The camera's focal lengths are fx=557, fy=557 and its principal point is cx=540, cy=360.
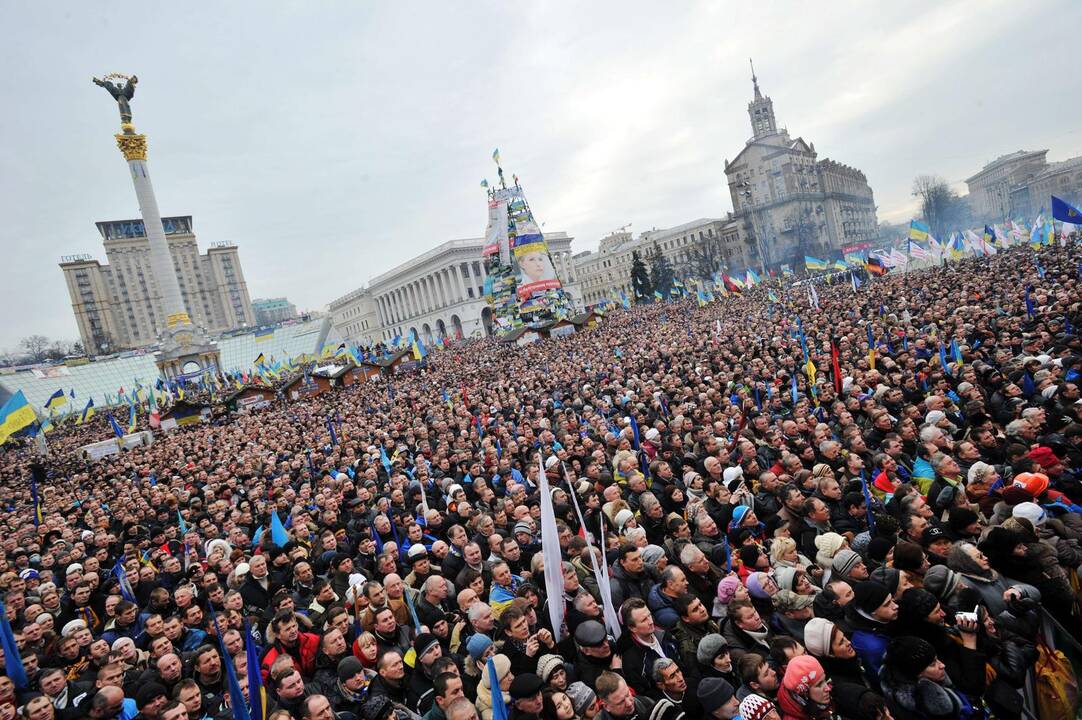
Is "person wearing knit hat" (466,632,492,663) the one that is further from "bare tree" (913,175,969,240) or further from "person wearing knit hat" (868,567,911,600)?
"bare tree" (913,175,969,240)

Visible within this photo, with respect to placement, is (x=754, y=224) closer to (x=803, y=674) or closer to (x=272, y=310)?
(x=803, y=674)

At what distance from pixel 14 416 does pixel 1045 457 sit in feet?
69.3

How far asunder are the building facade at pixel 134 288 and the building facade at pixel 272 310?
4481cm

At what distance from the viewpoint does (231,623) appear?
16.3 ft

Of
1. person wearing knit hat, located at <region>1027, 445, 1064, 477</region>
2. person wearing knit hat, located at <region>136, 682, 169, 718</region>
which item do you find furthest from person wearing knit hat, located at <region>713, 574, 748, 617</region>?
person wearing knit hat, located at <region>136, 682, 169, 718</region>

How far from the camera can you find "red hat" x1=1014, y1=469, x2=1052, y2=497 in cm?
387

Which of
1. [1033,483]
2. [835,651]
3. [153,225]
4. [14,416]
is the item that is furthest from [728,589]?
[153,225]

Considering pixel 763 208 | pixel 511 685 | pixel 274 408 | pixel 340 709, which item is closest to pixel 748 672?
pixel 511 685

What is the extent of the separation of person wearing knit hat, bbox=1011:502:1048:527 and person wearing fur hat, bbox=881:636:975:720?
142cm

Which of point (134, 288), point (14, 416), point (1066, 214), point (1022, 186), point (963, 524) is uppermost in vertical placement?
point (134, 288)

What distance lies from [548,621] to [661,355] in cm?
1434

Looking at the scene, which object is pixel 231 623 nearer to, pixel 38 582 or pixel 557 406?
pixel 38 582

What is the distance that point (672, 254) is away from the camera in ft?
322

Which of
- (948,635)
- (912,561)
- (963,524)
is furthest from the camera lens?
(963,524)
